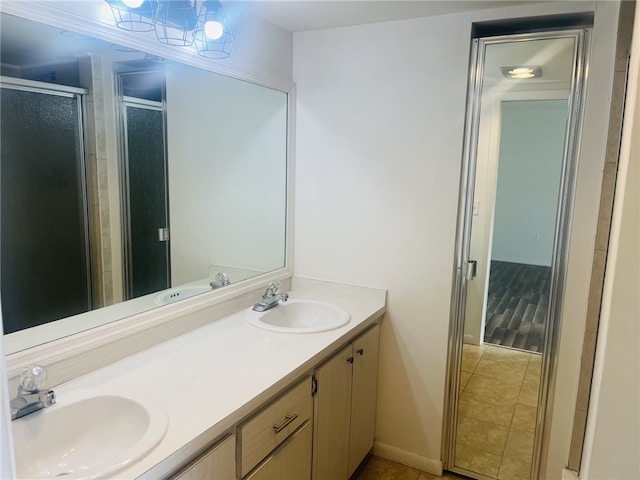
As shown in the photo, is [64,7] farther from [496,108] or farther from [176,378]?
[496,108]

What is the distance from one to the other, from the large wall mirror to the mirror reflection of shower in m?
1.12

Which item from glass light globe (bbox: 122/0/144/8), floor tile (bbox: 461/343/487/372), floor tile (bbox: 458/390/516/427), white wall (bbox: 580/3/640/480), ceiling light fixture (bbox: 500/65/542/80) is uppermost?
glass light globe (bbox: 122/0/144/8)

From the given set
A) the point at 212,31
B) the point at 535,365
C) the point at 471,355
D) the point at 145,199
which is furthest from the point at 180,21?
the point at 535,365

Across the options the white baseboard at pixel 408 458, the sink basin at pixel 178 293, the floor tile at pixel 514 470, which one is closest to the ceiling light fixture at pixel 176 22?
the sink basin at pixel 178 293

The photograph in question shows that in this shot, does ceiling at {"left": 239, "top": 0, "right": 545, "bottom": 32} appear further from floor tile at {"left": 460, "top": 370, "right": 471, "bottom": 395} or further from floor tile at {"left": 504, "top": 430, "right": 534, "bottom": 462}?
floor tile at {"left": 504, "top": 430, "right": 534, "bottom": 462}

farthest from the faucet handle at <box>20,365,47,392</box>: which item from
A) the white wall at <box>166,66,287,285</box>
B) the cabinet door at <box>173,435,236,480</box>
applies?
the white wall at <box>166,66,287,285</box>

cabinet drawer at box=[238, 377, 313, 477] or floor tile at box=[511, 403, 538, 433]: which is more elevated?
cabinet drawer at box=[238, 377, 313, 477]

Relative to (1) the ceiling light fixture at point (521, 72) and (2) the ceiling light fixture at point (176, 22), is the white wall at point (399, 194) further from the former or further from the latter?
(2) the ceiling light fixture at point (176, 22)

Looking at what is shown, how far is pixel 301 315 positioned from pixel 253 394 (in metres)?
1.00

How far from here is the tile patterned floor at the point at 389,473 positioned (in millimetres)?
2410

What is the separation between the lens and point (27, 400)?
4.15 feet

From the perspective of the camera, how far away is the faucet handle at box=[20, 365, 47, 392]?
1.28 m

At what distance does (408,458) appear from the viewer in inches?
98.8

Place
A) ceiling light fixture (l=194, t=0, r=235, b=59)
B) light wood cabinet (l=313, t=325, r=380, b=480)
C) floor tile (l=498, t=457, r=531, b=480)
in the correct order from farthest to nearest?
floor tile (l=498, t=457, r=531, b=480) < light wood cabinet (l=313, t=325, r=380, b=480) < ceiling light fixture (l=194, t=0, r=235, b=59)
